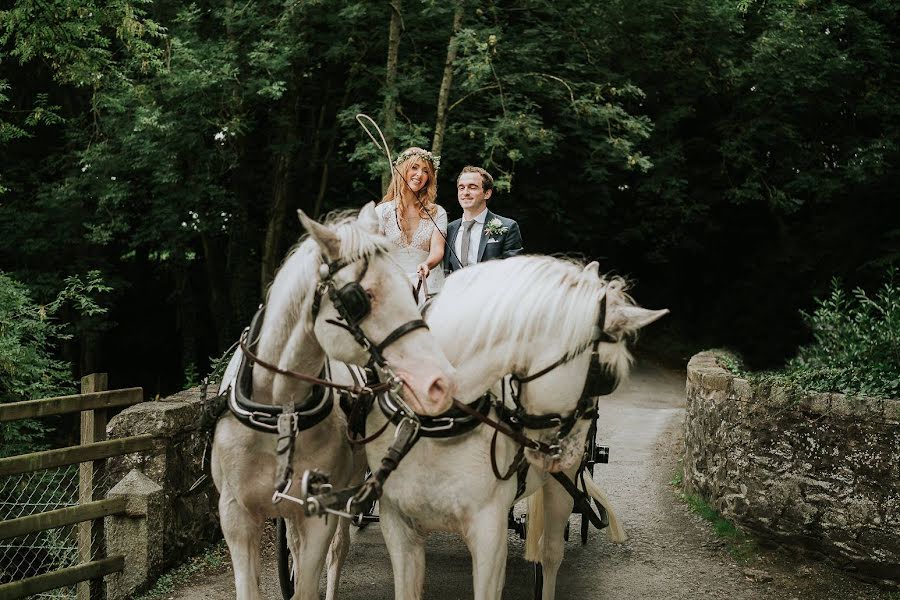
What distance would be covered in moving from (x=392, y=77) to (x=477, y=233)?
8144 mm

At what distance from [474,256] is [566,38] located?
10216 mm

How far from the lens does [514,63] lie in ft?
44.1

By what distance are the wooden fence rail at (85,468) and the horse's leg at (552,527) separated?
98.6 inches

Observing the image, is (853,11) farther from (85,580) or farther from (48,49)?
(85,580)

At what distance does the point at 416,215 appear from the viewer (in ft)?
16.5

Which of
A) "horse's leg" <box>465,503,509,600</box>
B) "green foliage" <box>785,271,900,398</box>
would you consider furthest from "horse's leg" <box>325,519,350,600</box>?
"green foliage" <box>785,271,900,398</box>

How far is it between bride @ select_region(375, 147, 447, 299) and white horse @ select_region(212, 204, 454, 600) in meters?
1.37

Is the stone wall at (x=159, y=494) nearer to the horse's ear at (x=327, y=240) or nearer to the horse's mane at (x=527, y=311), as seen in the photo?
the horse's mane at (x=527, y=311)

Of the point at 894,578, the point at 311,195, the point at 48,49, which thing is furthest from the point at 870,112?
the point at 48,49

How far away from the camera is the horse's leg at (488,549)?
11.0 ft

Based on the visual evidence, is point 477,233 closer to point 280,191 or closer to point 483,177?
point 483,177

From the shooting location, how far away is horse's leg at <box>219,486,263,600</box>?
11.5 ft

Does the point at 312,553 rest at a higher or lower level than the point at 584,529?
higher

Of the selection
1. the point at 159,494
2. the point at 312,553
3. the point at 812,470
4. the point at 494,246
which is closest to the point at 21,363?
the point at 159,494
